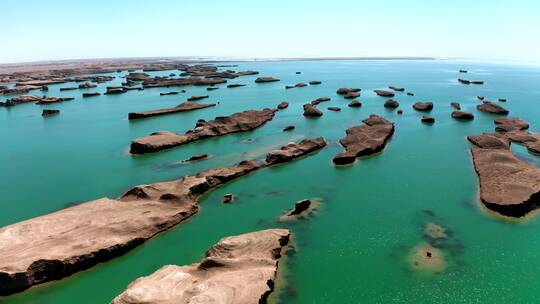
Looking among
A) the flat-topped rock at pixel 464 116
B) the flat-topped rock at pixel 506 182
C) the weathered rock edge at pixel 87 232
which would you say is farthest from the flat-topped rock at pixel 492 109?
the weathered rock edge at pixel 87 232

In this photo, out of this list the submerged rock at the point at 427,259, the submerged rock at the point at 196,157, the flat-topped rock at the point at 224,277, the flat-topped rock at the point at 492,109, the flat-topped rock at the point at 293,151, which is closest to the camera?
the flat-topped rock at the point at 224,277

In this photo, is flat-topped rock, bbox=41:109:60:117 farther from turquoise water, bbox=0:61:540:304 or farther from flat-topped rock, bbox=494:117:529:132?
flat-topped rock, bbox=494:117:529:132

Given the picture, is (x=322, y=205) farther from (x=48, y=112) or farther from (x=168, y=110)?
(x=48, y=112)

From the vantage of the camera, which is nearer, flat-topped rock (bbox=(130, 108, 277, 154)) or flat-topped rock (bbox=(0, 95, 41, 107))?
flat-topped rock (bbox=(130, 108, 277, 154))

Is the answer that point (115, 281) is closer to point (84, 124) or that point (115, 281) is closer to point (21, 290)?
point (21, 290)

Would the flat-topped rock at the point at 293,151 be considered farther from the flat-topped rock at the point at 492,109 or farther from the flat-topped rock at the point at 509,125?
the flat-topped rock at the point at 492,109

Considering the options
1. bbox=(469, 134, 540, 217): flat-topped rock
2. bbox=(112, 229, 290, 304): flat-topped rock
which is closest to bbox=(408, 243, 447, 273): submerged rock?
bbox=(112, 229, 290, 304): flat-topped rock

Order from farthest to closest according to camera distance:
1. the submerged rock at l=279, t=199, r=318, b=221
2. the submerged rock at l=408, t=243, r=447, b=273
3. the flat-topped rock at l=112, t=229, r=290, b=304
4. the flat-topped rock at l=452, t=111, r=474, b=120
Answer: the flat-topped rock at l=452, t=111, r=474, b=120, the submerged rock at l=279, t=199, r=318, b=221, the submerged rock at l=408, t=243, r=447, b=273, the flat-topped rock at l=112, t=229, r=290, b=304
